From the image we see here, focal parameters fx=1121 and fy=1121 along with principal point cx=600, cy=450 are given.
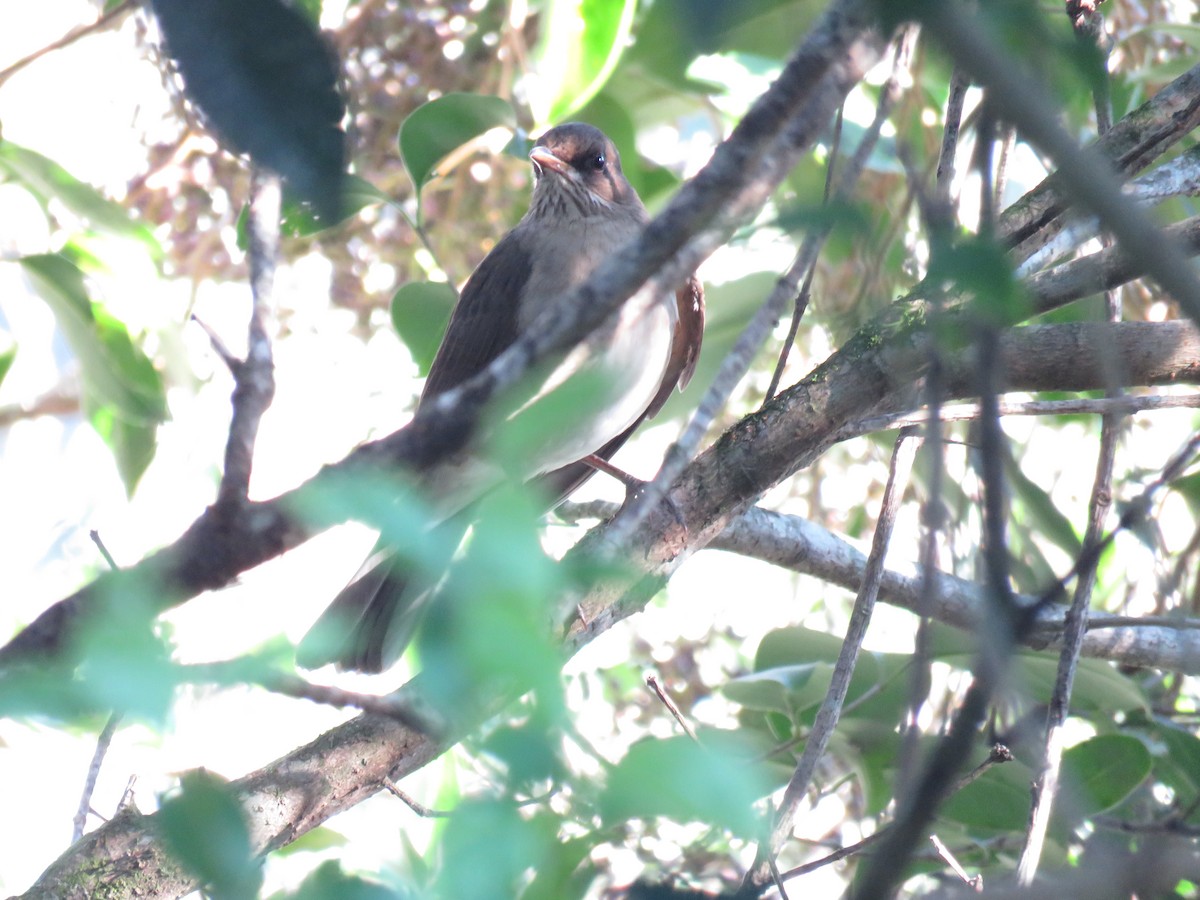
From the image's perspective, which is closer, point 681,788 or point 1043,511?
point 681,788

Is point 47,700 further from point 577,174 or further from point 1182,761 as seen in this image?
point 577,174

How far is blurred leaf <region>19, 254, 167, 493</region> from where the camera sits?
95.5 inches

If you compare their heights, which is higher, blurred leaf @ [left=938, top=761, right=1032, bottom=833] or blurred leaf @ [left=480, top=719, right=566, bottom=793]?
blurred leaf @ [left=938, top=761, right=1032, bottom=833]

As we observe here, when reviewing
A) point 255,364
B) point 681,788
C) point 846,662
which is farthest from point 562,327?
point 846,662

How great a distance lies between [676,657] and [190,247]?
198 cm

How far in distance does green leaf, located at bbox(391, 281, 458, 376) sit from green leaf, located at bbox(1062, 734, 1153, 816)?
1690 mm

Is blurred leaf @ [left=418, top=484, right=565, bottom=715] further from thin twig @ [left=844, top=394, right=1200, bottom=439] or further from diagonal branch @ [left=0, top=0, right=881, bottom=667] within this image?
thin twig @ [left=844, top=394, right=1200, bottom=439]

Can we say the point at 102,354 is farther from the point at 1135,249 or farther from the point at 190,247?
the point at 1135,249

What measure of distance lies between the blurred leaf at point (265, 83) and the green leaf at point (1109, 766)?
73.4 inches

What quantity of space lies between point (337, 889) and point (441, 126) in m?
2.04

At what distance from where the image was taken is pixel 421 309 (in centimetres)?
275

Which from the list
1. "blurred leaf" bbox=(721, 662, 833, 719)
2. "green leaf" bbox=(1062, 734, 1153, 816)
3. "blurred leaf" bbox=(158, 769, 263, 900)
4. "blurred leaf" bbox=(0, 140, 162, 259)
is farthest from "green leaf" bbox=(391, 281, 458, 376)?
"blurred leaf" bbox=(158, 769, 263, 900)

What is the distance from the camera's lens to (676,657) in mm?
3498

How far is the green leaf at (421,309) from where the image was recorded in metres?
2.74
